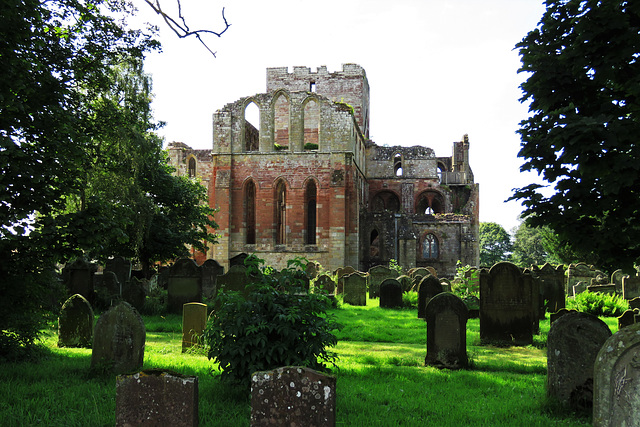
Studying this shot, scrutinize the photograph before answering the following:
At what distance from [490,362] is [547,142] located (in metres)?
3.99

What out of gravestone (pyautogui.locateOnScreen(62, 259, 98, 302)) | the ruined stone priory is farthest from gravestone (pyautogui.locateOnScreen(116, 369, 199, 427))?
the ruined stone priory

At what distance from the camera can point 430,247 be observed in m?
34.8

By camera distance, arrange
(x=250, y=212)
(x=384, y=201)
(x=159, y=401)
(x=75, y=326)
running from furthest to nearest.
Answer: (x=384, y=201)
(x=250, y=212)
(x=75, y=326)
(x=159, y=401)

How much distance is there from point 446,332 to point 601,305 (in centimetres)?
819

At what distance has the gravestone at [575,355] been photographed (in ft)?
17.5

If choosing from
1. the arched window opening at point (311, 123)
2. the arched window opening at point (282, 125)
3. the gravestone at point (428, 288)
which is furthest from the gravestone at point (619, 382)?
the arched window opening at point (282, 125)

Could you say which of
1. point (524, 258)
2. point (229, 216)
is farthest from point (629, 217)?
point (524, 258)

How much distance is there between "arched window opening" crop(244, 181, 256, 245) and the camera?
101 ft

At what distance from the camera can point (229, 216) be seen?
29984 millimetres

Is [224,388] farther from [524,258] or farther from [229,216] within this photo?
[524,258]

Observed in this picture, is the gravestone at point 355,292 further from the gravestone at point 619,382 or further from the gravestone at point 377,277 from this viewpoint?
the gravestone at point 619,382

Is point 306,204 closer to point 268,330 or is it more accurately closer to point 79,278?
point 79,278

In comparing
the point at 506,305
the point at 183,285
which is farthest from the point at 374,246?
the point at 506,305

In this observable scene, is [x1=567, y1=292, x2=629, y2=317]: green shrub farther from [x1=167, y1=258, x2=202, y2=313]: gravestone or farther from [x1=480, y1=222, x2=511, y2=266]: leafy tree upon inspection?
[x1=480, y1=222, x2=511, y2=266]: leafy tree
